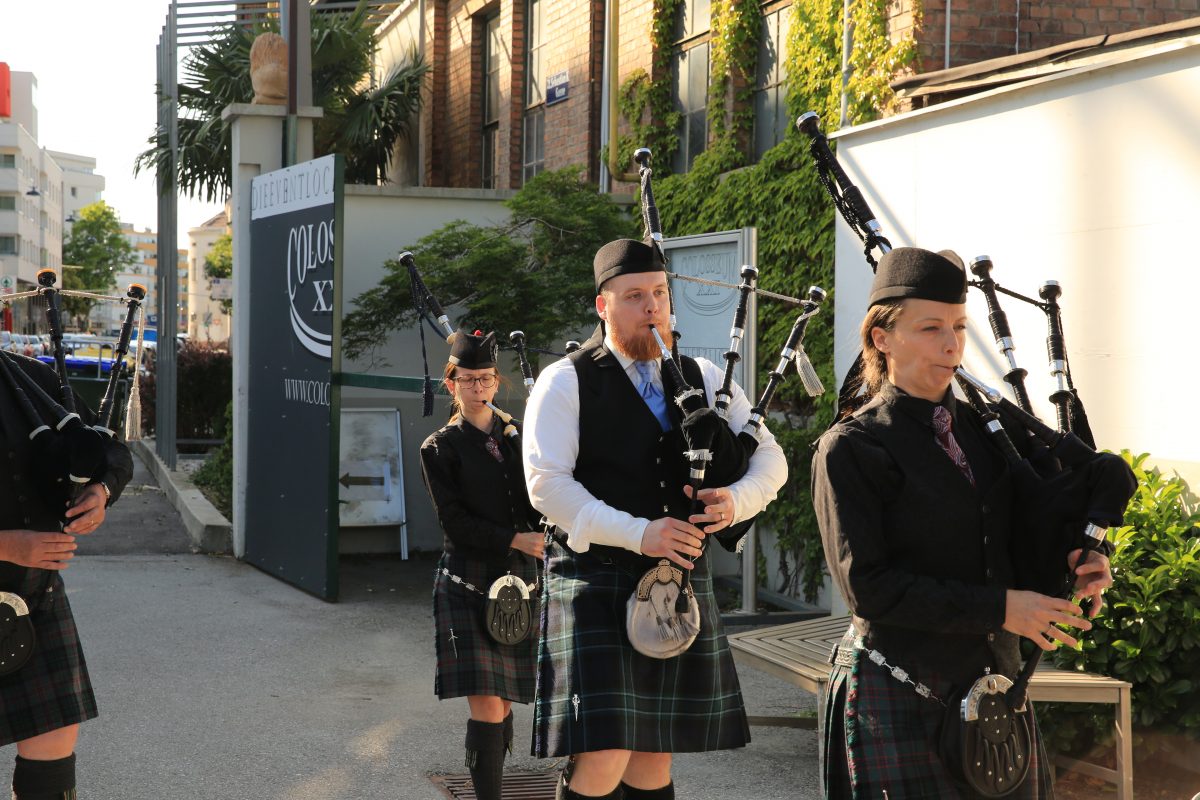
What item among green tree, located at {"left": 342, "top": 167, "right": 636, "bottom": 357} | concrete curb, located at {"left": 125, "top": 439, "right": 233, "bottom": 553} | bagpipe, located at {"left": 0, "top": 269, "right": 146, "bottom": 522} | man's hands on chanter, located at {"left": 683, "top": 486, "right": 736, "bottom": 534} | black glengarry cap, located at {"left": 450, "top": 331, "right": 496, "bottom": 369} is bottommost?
concrete curb, located at {"left": 125, "top": 439, "right": 233, "bottom": 553}

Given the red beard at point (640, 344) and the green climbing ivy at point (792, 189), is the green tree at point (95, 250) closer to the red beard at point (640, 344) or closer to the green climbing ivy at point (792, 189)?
the green climbing ivy at point (792, 189)

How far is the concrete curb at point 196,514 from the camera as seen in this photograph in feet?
34.9

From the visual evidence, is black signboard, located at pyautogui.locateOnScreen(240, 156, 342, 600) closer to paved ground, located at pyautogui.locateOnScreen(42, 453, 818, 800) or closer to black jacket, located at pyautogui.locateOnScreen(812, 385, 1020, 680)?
paved ground, located at pyautogui.locateOnScreen(42, 453, 818, 800)

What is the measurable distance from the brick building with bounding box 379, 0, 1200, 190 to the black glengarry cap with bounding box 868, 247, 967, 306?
4952 mm

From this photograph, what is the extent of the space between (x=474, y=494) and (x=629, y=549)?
5.09 ft

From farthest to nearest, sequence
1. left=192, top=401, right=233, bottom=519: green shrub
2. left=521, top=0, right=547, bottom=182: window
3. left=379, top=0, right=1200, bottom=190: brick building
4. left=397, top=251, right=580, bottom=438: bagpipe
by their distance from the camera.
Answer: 1. left=521, top=0, right=547, bottom=182: window
2. left=192, top=401, right=233, bottom=519: green shrub
3. left=379, top=0, right=1200, bottom=190: brick building
4. left=397, top=251, right=580, bottom=438: bagpipe

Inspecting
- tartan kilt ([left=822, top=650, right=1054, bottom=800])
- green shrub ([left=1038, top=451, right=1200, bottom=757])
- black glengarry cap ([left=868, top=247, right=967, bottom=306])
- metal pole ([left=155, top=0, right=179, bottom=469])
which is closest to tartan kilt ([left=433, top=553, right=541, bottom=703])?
green shrub ([left=1038, top=451, right=1200, bottom=757])

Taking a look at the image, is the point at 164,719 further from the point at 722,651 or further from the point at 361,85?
the point at 361,85

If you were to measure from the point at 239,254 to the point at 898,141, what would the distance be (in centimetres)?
559

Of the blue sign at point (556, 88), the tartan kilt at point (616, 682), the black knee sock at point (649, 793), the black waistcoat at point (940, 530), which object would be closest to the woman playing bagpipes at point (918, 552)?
the black waistcoat at point (940, 530)

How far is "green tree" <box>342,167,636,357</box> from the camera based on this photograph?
9773 millimetres

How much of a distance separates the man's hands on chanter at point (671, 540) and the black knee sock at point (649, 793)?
2.29 ft

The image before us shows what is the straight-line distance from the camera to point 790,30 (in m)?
8.89

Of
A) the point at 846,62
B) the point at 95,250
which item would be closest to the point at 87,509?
the point at 846,62
